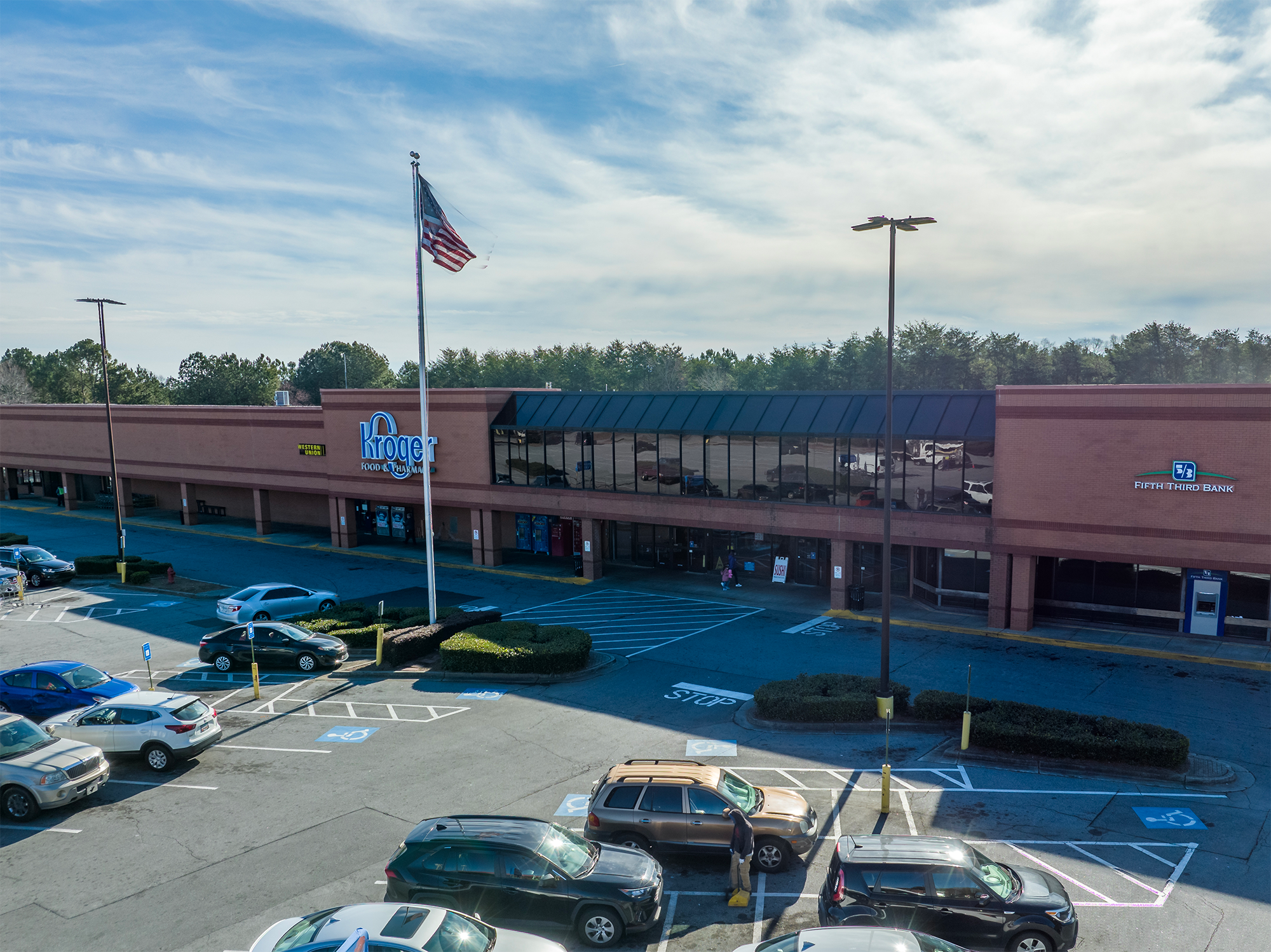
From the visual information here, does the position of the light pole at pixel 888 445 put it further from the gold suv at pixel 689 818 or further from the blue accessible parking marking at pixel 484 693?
the blue accessible parking marking at pixel 484 693

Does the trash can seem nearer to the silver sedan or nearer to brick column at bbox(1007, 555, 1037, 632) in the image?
brick column at bbox(1007, 555, 1037, 632)

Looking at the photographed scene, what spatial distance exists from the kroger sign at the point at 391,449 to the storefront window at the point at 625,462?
Result: 34.8 feet

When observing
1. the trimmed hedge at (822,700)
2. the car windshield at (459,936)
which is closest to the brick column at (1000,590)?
the trimmed hedge at (822,700)

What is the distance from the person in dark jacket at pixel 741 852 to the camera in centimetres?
1300

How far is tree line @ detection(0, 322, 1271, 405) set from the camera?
308 feet

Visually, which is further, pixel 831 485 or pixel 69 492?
pixel 69 492

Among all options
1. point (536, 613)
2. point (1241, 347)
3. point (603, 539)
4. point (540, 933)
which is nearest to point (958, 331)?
point (1241, 347)

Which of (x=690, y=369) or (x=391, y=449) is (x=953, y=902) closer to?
(x=391, y=449)

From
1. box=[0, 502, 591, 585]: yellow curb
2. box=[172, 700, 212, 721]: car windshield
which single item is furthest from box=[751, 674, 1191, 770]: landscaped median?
box=[0, 502, 591, 585]: yellow curb

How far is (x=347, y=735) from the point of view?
2066 cm

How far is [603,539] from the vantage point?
41.9 meters

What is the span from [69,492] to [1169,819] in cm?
7246

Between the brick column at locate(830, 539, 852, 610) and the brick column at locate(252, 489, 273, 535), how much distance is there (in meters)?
35.3

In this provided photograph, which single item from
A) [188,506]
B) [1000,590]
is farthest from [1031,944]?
[188,506]
